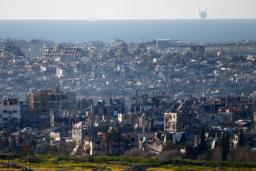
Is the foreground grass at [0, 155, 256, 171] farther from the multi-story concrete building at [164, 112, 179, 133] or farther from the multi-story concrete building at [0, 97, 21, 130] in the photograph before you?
the multi-story concrete building at [0, 97, 21, 130]

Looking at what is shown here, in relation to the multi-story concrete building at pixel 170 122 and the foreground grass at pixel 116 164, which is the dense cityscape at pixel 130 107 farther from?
the foreground grass at pixel 116 164

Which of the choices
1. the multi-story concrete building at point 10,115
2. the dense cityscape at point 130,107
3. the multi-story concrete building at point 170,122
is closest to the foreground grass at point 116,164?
the dense cityscape at point 130,107

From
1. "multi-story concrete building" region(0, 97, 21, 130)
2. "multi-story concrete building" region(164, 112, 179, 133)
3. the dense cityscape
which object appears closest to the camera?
the dense cityscape

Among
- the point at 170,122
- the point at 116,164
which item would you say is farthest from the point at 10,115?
the point at 116,164

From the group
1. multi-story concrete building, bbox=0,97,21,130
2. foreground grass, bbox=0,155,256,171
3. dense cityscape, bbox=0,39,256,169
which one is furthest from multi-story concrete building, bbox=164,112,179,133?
foreground grass, bbox=0,155,256,171

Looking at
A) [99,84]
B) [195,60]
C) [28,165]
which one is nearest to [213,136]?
[28,165]
